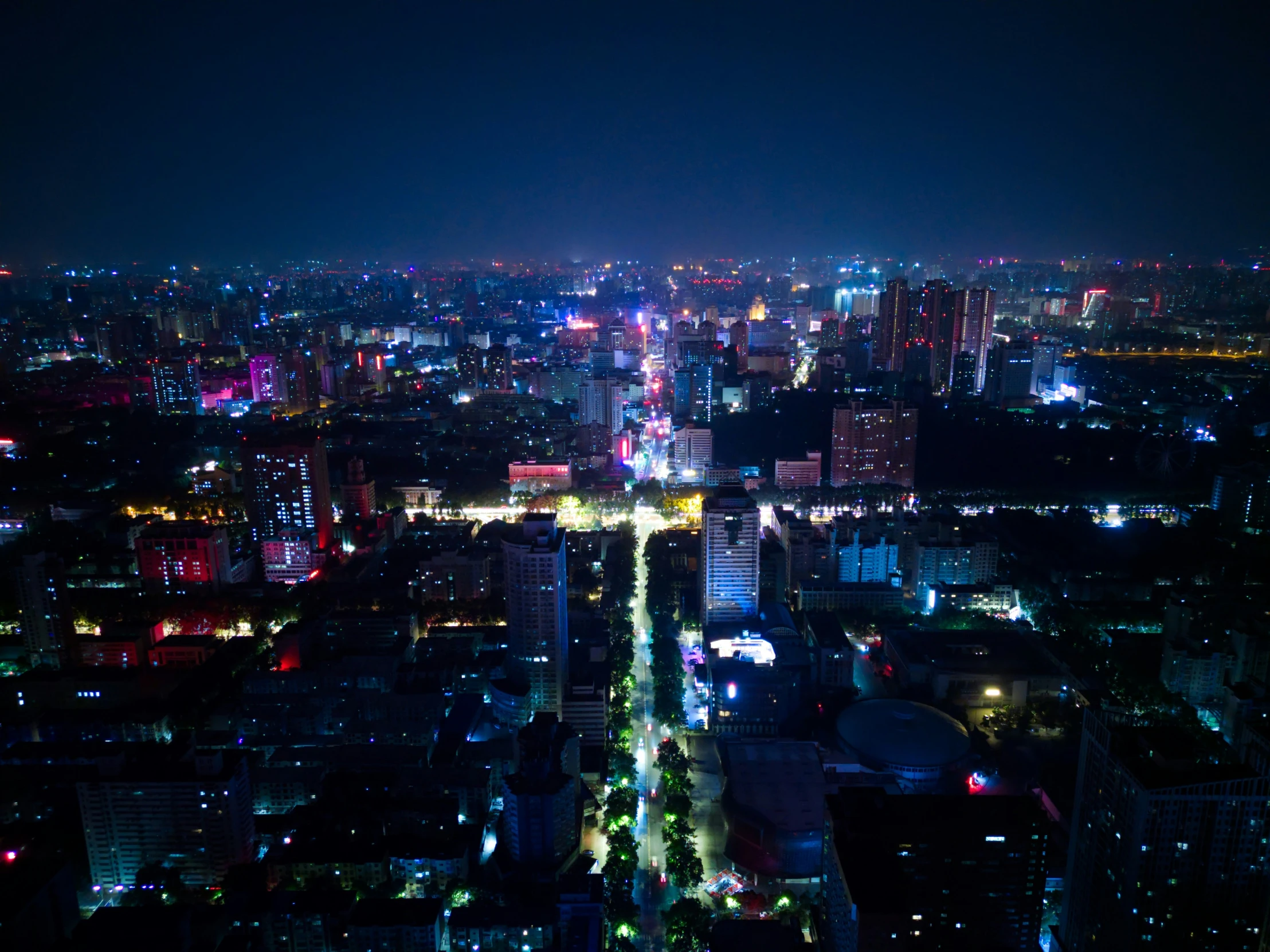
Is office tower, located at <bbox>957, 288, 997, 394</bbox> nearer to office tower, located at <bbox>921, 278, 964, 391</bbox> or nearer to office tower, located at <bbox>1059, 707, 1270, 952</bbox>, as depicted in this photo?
office tower, located at <bbox>921, 278, 964, 391</bbox>

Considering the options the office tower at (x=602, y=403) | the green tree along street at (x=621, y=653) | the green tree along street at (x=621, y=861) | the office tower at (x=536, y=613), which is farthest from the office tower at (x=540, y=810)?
the office tower at (x=602, y=403)

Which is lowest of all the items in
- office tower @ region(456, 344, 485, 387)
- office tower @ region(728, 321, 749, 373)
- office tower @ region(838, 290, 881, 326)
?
office tower @ region(456, 344, 485, 387)

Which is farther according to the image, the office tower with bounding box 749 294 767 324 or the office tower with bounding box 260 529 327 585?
the office tower with bounding box 749 294 767 324

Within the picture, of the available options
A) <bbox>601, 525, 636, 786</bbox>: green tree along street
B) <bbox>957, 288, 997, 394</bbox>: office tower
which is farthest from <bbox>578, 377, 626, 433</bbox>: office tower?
<bbox>957, 288, 997, 394</bbox>: office tower

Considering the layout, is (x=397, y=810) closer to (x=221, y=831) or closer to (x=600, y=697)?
(x=221, y=831)

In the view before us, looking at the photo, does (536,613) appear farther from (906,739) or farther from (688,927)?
(906,739)

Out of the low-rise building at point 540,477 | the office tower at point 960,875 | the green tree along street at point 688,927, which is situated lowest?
the green tree along street at point 688,927

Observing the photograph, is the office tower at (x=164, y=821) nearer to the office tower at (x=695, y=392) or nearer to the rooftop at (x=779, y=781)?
the rooftop at (x=779, y=781)
